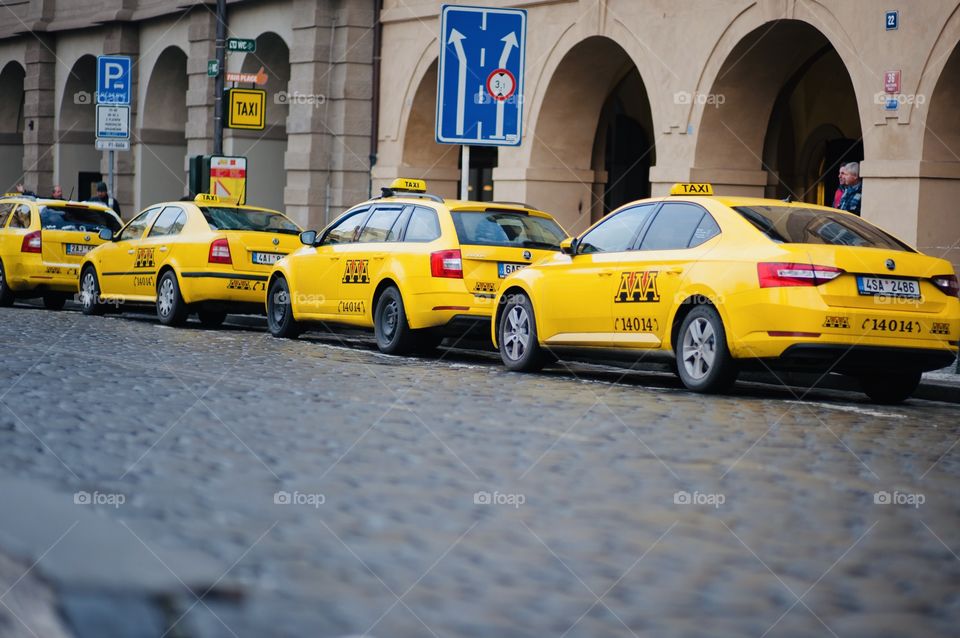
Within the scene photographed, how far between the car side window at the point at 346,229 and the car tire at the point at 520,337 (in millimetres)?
2890

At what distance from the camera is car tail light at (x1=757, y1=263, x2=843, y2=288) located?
10727 mm

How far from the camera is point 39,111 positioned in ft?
133

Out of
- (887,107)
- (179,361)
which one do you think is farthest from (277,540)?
(887,107)

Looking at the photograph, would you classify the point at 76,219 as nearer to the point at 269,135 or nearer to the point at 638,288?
the point at 269,135

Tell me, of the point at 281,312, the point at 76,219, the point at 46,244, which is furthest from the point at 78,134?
the point at 281,312

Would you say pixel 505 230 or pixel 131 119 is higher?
pixel 131 119

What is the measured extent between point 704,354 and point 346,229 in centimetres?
596

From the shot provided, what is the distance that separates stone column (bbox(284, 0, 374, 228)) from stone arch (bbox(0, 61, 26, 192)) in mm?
17280

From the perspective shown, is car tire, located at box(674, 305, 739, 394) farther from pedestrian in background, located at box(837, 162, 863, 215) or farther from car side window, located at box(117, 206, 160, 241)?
car side window, located at box(117, 206, 160, 241)

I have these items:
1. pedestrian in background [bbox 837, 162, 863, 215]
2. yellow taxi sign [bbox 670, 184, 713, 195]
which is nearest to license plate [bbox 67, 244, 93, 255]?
pedestrian in background [bbox 837, 162, 863, 215]

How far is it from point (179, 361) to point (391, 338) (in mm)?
2534

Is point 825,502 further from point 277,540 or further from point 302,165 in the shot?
point 302,165

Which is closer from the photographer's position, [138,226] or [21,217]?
[138,226]

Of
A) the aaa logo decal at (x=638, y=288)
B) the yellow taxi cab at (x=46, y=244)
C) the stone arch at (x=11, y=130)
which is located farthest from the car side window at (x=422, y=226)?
the stone arch at (x=11, y=130)
